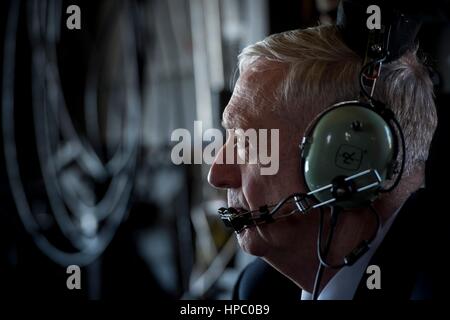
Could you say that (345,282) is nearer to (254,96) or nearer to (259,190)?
(259,190)

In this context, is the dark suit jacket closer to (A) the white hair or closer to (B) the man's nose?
(A) the white hair

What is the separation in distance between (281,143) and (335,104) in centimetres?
11

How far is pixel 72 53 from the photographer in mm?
1626

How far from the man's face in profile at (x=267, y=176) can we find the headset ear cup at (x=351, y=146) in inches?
3.7

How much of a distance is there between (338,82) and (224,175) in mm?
202

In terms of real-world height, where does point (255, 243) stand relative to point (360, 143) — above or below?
below

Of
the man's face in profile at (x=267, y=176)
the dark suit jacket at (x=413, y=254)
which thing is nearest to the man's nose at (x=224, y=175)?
the man's face in profile at (x=267, y=176)

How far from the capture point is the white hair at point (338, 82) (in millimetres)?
726

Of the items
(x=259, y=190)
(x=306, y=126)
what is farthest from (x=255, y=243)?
(x=306, y=126)

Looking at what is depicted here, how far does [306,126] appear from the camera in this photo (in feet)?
2.49

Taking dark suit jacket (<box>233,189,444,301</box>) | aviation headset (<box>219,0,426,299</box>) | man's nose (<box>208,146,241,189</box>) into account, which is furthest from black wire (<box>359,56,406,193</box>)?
man's nose (<box>208,146,241,189</box>)

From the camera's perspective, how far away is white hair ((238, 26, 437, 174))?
0.73 m

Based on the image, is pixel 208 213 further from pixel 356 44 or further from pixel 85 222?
pixel 356 44

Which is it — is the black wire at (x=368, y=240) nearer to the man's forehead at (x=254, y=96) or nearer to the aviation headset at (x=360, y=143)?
the aviation headset at (x=360, y=143)
